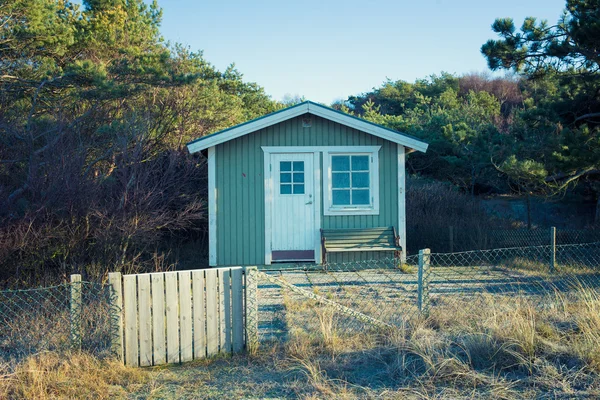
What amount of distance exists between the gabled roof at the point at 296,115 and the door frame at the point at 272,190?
1.78 ft

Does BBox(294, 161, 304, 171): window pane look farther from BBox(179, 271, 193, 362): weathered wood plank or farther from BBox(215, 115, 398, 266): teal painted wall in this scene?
BBox(179, 271, 193, 362): weathered wood plank

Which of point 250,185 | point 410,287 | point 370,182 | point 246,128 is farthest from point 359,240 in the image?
point 246,128

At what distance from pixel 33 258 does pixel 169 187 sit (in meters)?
3.29

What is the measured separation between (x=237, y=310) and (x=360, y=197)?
5.81m

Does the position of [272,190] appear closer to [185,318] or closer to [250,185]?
[250,185]

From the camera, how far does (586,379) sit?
4.18m

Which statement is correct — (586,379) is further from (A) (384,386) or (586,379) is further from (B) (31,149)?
(B) (31,149)

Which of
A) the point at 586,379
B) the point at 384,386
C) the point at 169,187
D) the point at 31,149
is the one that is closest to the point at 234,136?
the point at 169,187

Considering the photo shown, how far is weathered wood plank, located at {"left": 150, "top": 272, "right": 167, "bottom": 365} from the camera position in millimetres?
4789

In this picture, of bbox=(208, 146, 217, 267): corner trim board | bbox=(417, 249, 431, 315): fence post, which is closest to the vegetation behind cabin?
bbox=(208, 146, 217, 267): corner trim board

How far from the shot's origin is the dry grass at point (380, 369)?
13.4 ft

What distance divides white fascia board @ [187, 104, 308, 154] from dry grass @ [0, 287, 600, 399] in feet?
17.5

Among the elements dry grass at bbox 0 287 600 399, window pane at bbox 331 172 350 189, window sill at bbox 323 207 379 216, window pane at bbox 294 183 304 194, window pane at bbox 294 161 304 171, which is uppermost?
window pane at bbox 294 161 304 171

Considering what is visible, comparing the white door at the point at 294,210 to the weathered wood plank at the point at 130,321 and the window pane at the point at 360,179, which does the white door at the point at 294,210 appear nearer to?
the window pane at the point at 360,179
